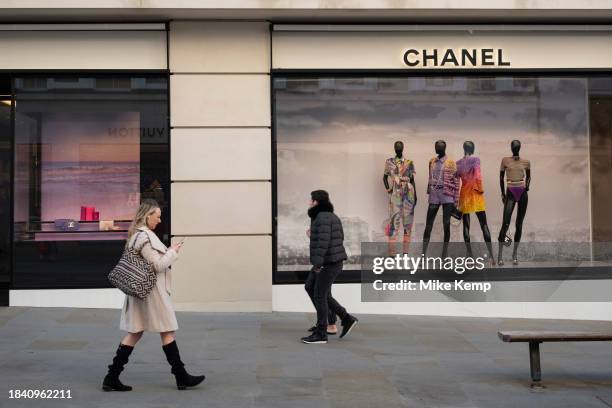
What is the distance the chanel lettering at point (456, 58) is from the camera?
1284 cm

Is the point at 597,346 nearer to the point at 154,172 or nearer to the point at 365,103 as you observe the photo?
the point at 365,103

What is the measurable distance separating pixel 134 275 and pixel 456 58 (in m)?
7.58

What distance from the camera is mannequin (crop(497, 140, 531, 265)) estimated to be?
535 inches

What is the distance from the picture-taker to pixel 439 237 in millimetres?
13391

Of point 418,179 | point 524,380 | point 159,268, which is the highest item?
point 418,179

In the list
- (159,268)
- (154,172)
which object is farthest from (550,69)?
(159,268)

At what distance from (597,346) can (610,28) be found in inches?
221

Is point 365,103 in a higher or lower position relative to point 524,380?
higher

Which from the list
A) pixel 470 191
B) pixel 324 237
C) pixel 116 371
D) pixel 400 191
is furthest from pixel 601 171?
pixel 116 371

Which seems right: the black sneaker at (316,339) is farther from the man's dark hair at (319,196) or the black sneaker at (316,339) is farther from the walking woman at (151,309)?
the walking woman at (151,309)

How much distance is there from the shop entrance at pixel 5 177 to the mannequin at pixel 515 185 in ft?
26.6

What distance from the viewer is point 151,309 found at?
23.9ft

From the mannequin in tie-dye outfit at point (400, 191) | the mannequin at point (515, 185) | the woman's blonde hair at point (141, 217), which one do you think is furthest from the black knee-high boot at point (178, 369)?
the mannequin at point (515, 185)

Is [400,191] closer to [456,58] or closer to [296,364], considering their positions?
[456,58]
